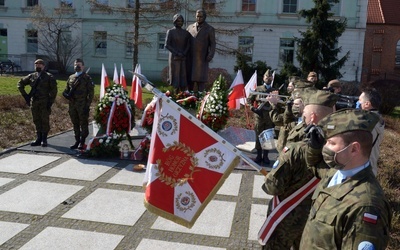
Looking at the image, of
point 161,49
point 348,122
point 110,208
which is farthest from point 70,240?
point 161,49

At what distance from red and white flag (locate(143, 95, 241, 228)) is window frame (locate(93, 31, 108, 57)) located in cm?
2964

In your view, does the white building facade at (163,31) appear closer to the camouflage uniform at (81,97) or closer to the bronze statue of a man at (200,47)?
the bronze statue of a man at (200,47)

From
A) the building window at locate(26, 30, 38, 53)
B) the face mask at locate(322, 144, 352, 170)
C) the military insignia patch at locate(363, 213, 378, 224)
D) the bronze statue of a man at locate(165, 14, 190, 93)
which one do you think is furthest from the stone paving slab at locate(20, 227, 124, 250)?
the building window at locate(26, 30, 38, 53)

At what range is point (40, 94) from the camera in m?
8.76

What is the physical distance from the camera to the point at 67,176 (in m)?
6.83

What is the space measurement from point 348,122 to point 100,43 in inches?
1245

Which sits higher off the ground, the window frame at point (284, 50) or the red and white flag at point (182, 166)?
the window frame at point (284, 50)

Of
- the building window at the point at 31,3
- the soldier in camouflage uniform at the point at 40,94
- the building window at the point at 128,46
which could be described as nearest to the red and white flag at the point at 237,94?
the soldier in camouflage uniform at the point at 40,94

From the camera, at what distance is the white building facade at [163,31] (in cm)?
2870

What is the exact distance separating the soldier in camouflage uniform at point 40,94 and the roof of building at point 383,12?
92.9 feet

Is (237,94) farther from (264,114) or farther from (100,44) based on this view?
(100,44)

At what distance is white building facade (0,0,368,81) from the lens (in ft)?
94.2

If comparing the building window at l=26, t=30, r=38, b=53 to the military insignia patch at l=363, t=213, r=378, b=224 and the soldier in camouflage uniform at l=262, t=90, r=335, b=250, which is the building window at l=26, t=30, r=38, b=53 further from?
the military insignia patch at l=363, t=213, r=378, b=224

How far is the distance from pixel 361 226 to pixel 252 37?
29.0 metres
